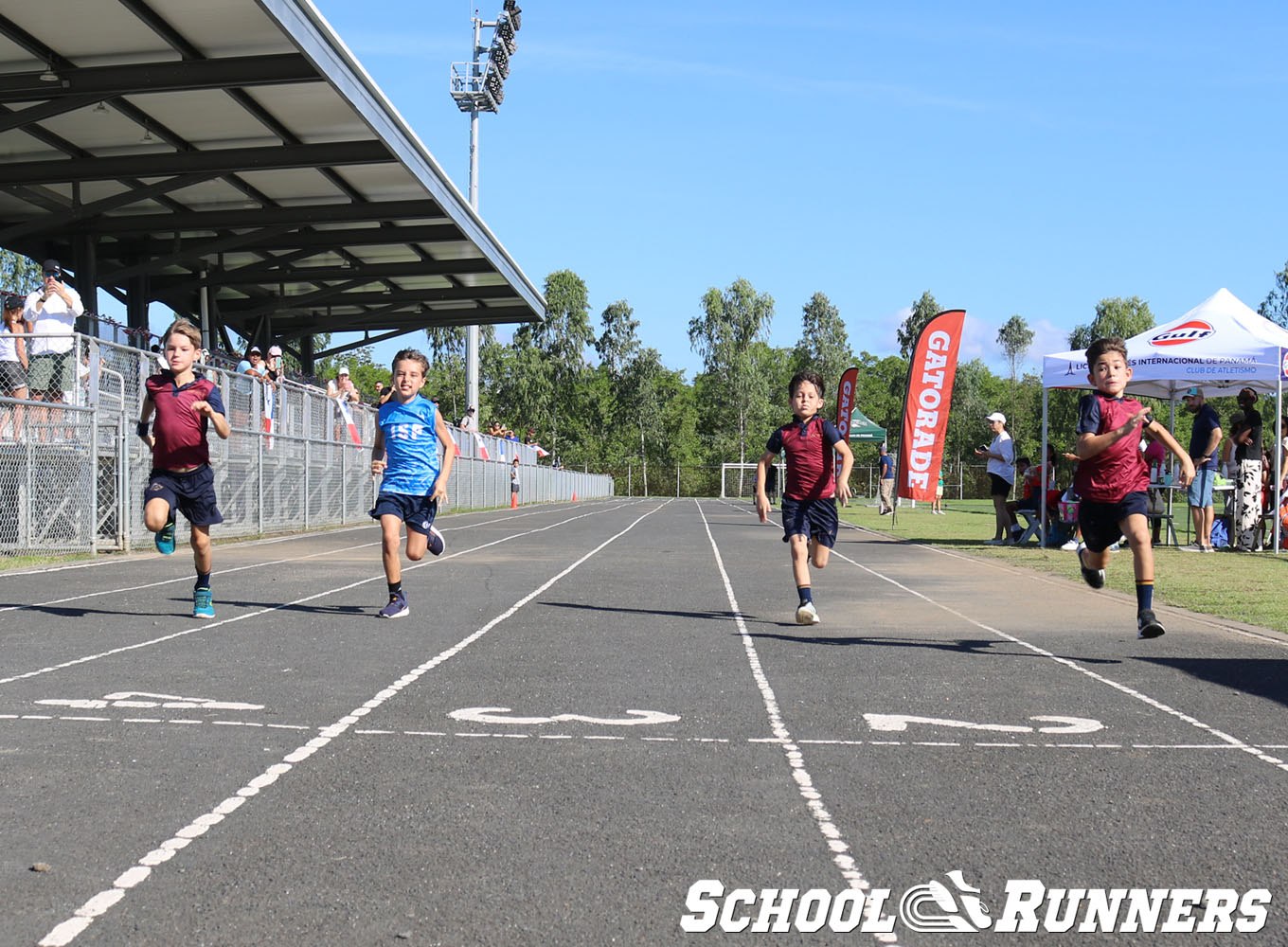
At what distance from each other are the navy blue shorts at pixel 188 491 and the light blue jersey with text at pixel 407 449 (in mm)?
1259

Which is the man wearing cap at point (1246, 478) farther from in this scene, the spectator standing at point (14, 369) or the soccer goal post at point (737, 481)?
the soccer goal post at point (737, 481)

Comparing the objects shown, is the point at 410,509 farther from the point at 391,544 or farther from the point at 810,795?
the point at 810,795

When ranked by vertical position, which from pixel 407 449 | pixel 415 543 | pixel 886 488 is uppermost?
pixel 407 449

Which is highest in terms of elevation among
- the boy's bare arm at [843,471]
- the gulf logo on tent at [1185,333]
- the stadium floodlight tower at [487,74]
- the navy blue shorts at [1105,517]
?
the stadium floodlight tower at [487,74]

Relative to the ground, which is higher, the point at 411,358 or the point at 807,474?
the point at 411,358

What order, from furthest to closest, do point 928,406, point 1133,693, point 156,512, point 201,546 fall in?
point 928,406 < point 201,546 < point 156,512 < point 1133,693

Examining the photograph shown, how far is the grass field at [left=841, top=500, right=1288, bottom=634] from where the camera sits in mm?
10203

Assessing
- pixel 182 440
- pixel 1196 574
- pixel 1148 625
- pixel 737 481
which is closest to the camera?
pixel 1148 625

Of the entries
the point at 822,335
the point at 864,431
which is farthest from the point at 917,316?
the point at 864,431

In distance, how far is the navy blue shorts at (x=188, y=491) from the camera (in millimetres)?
8500

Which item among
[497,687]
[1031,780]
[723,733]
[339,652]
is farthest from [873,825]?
[339,652]

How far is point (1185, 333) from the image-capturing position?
1705cm

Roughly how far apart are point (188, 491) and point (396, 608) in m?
1.71

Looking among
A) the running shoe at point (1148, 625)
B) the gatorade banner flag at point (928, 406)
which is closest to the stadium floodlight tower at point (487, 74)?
the gatorade banner flag at point (928, 406)
